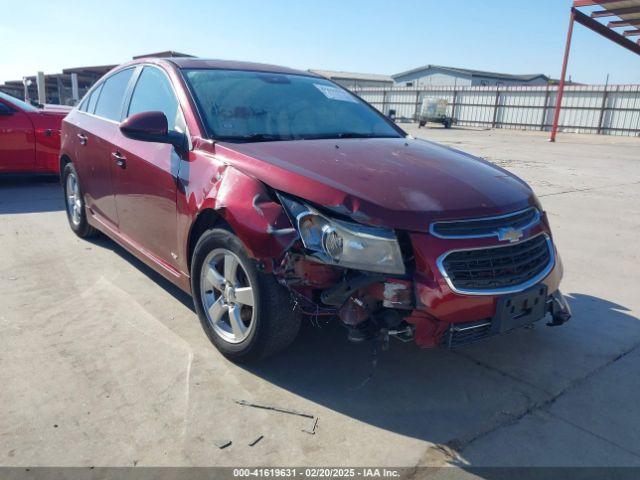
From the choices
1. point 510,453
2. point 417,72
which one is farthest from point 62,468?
point 417,72

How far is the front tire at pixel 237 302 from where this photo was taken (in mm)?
2654

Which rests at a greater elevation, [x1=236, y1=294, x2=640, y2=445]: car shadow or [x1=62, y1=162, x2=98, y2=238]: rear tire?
[x1=62, y1=162, x2=98, y2=238]: rear tire

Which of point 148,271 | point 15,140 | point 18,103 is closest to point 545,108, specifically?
point 18,103

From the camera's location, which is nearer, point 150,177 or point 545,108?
point 150,177

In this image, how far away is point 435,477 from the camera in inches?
85.1

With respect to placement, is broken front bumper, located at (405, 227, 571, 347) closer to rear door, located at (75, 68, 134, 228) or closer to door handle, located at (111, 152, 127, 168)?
door handle, located at (111, 152, 127, 168)

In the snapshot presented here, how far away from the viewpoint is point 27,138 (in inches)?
303

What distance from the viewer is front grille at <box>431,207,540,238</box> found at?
2.52m

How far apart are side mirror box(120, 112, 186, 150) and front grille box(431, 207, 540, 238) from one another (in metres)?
1.65

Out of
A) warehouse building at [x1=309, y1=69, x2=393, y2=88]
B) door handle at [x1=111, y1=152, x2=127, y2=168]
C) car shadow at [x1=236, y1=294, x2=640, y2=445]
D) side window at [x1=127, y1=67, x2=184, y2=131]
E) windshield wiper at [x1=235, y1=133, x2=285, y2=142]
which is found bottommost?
car shadow at [x1=236, y1=294, x2=640, y2=445]

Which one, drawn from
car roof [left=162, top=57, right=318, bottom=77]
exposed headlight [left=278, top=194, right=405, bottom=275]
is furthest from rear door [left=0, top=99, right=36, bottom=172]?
exposed headlight [left=278, top=194, right=405, bottom=275]

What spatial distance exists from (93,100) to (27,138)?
11.5 ft

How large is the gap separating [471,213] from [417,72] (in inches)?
2625

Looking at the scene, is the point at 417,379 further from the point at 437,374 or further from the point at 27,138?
the point at 27,138
